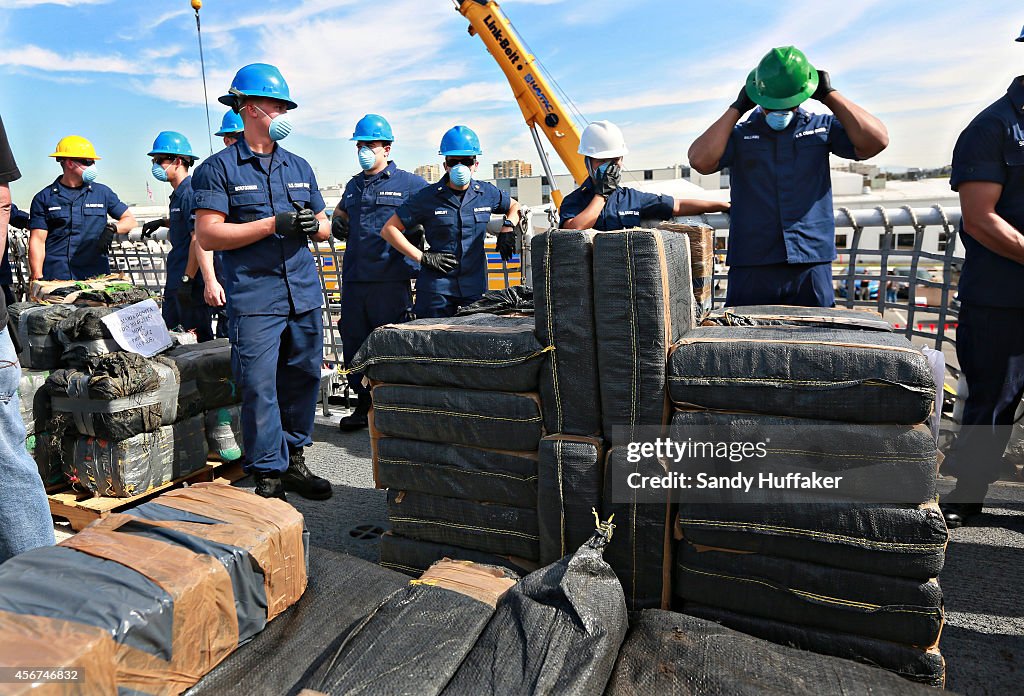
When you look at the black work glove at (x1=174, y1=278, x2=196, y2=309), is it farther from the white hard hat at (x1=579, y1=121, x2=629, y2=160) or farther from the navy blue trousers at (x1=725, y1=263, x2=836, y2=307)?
the navy blue trousers at (x1=725, y1=263, x2=836, y2=307)

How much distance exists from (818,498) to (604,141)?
8.62ft

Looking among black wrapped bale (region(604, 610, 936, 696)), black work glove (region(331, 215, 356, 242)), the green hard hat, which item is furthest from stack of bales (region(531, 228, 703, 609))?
black work glove (region(331, 215, 356, 242))

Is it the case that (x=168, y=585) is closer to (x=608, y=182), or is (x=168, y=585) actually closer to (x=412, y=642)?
(x=412, y=642)

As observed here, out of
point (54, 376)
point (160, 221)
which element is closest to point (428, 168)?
point (160, 221)

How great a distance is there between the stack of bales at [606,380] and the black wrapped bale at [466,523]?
0.11m

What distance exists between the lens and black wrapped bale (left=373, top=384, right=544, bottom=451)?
2051 millimetres

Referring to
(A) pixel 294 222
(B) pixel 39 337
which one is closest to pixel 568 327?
(A) pixel 294 222

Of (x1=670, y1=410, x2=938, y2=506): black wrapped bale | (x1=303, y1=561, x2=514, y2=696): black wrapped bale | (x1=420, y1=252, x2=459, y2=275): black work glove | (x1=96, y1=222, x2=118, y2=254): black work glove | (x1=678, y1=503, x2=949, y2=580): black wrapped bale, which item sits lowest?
(x1=303, y1=561, x2=514, y2=696): black wrapped bale

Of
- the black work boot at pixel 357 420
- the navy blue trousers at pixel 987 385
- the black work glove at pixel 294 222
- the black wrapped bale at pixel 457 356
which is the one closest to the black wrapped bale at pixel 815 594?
the black wrapped bale at pixel 457 356

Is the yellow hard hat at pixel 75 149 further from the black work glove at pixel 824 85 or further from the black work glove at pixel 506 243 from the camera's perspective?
the black work glove at pixel 824 85

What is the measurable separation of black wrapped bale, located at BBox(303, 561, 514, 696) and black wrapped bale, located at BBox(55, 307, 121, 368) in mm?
2535

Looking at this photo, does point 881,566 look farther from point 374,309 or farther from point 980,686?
point 374,309

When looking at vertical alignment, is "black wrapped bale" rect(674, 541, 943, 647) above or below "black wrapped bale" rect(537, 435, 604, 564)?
below

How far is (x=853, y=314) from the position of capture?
8.07 feet
